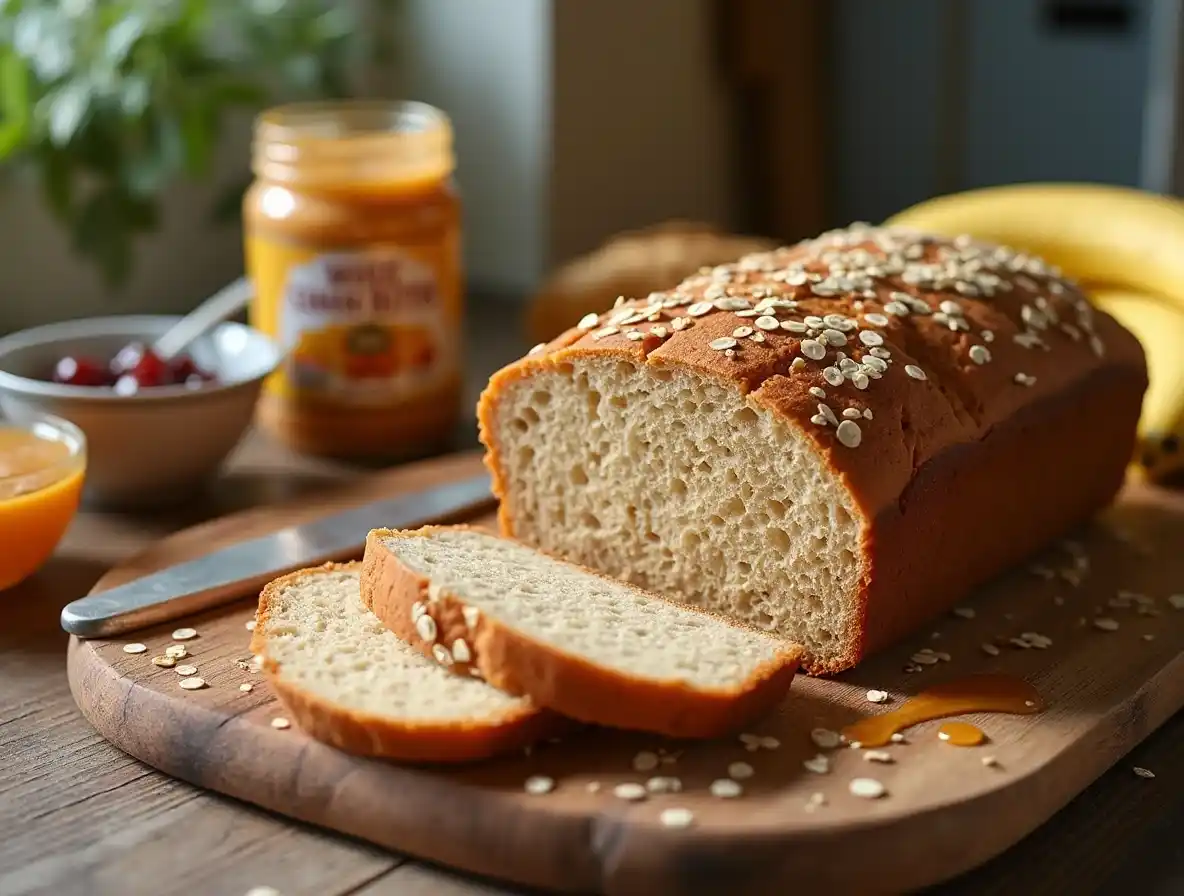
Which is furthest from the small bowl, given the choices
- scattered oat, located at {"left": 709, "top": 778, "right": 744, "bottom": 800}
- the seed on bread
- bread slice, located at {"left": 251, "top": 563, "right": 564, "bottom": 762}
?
scattered oat, located at {"left": 709, "top": 778, "right": 744, "bottom": 800}

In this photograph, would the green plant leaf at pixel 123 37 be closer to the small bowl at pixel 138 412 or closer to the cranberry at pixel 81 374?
the small bowl at pixel 138 412

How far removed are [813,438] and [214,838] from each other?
83cm

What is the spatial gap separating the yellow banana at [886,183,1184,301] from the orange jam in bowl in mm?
1518

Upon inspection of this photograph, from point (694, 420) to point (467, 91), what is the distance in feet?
7.02

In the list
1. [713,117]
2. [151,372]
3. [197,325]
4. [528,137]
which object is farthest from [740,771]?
[713,117]

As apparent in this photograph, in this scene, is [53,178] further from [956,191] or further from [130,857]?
[956,191]

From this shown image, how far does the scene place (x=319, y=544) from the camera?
87.5 inches

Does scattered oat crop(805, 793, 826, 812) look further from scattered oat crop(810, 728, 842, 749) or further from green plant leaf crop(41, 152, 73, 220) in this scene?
green plant leaf crop(41, 152, 73, 220)

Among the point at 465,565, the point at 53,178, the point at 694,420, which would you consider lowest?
the point at 465,565

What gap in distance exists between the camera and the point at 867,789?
1.58m

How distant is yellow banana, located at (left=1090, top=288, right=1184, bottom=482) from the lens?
257 cm

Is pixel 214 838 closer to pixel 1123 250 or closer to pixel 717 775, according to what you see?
pixel 717 775

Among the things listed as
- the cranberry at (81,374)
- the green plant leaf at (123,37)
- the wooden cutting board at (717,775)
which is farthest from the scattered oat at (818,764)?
the green plant leaf at (123,37)

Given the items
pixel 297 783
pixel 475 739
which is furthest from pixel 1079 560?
pixel 297 783
